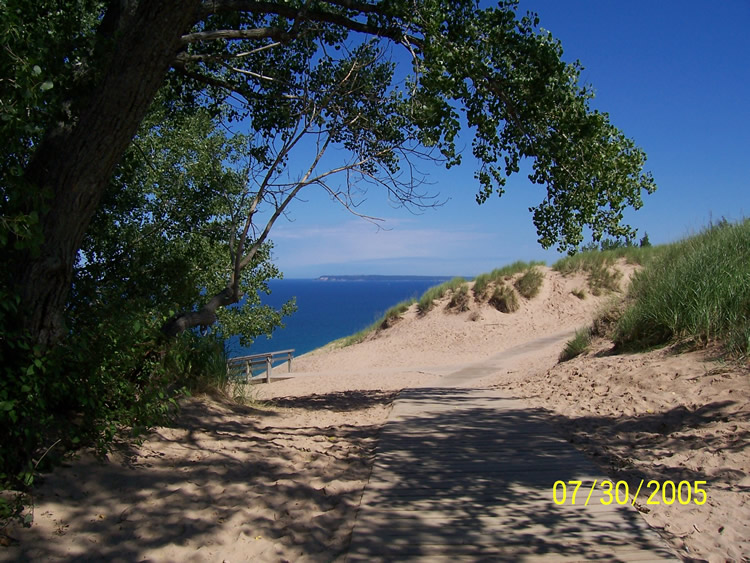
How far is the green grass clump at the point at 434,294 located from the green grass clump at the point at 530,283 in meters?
2.75

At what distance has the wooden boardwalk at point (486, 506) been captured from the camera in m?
3.91

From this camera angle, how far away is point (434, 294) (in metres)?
28.6

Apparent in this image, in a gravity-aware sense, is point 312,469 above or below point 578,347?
below

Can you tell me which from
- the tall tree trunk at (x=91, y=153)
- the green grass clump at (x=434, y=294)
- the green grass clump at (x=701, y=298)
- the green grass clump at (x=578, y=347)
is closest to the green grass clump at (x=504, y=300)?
the green grass clump at (x=434, y=294)

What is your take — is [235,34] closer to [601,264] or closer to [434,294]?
[434,294]

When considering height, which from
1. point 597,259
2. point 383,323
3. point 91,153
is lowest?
point 383,323

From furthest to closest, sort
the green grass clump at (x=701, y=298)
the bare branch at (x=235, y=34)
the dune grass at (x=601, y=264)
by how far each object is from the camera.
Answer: the dune grass at (x=601, y=264) < the green grass clump at (x=701, y=298) < the bare branch at (x=235, y=34)

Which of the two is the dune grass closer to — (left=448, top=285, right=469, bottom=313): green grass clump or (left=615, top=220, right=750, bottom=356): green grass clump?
(left=448, top=285, right=469, bottom=313): green grass clump

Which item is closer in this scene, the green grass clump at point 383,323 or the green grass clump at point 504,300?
the green grass clump at point 504,300

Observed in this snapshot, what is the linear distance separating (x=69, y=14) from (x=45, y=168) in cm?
336

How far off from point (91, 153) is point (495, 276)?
25267 millimetres
